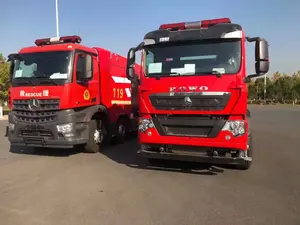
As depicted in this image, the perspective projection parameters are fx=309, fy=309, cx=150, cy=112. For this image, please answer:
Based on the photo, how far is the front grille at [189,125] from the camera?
5953 millimetres

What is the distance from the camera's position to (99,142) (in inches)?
363

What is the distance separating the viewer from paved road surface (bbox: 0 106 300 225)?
13.9 feet

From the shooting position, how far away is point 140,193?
5.26m

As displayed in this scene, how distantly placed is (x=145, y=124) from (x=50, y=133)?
282 centimetres

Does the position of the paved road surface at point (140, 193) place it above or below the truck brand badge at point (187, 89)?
below

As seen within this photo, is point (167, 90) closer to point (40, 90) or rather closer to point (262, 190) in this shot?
point (262, 190)

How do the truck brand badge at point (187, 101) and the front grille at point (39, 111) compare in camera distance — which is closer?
the truck brand badge at point (187, 101)

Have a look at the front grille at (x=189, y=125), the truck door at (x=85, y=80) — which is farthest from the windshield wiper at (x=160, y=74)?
the truck door at (x=85, y=80)

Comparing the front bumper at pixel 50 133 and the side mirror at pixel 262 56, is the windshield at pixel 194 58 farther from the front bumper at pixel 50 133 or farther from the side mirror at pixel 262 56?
the front bumper at pixel 50 133

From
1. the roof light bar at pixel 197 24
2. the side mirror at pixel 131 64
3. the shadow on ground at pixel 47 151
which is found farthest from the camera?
the shadow on ground at pixel 47 151

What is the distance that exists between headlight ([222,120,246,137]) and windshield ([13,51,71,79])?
4303 mm

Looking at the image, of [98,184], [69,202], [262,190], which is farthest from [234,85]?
[69,202]

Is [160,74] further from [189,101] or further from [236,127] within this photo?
[236,127]

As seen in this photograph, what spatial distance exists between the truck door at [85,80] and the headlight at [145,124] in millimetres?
2327
